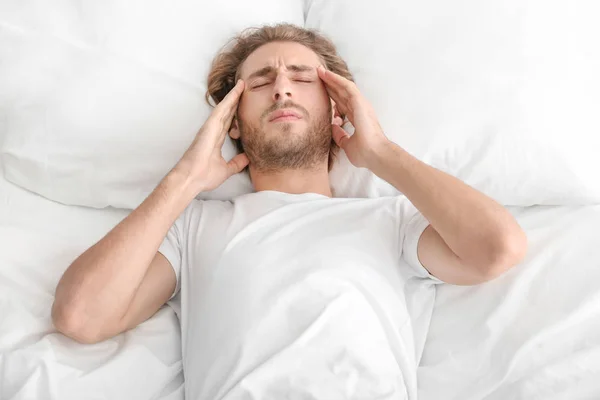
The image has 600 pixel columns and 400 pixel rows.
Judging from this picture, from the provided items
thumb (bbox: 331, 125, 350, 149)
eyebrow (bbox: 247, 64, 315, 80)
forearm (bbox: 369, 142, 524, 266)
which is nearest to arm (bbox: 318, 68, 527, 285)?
forearm (bbox: 369, 142, 524, 266)

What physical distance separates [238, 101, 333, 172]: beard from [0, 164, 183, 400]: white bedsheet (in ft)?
1.42

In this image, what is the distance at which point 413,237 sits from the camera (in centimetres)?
129

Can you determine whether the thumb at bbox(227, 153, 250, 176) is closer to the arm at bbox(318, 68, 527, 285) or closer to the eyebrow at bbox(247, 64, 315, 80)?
the eyebrow at bbox(247, 64, 315, 80)

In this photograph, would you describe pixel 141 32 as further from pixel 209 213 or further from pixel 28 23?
pixel 209 213

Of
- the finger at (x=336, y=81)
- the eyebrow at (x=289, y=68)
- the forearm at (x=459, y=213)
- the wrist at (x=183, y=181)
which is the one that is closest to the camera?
the forearm at (x=459, y=213)

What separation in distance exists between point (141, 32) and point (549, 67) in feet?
3.65

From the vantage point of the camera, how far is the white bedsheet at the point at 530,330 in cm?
113

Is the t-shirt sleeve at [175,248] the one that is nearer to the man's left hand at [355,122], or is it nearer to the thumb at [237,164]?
the thumb at [237,164]

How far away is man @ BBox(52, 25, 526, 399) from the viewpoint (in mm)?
1131

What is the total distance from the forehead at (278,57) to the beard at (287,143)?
0.16 metres

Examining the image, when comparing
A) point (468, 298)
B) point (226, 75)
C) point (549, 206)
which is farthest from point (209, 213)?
point (549, 206)

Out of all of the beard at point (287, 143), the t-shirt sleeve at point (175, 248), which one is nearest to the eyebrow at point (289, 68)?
the beard at point (287, 143)

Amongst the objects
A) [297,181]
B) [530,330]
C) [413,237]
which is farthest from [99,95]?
[530,330]

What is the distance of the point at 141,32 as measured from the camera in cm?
153
